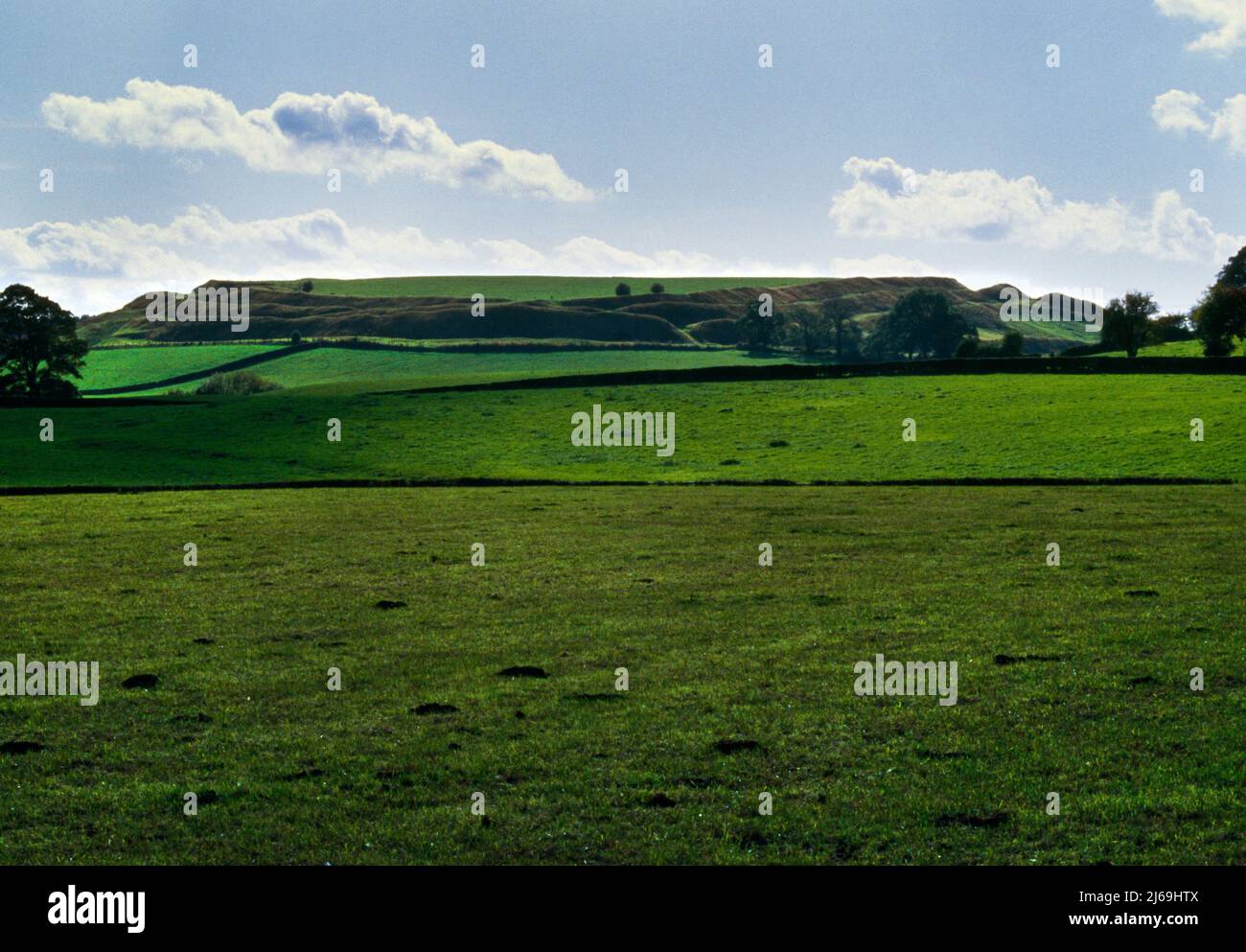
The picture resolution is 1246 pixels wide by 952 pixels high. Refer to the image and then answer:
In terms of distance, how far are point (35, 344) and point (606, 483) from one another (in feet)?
231

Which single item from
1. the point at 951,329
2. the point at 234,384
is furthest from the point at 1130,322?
the point at 234,384

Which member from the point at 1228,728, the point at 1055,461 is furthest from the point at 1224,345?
the point at 1228,728

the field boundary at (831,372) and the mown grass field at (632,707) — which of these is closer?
the mown grass field at (632,707)

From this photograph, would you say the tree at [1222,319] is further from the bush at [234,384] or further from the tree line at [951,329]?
the bush at [234,384]

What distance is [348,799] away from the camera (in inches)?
501

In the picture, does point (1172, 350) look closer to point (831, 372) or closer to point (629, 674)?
point (831, 372)

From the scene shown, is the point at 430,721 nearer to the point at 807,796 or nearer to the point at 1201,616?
the point at 807,796

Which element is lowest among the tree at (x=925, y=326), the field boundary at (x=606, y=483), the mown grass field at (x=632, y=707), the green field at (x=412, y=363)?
the mown grass field at (x=632, y=707)

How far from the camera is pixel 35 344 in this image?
4092 inches

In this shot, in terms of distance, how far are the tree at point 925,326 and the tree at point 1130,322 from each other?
52855 mm

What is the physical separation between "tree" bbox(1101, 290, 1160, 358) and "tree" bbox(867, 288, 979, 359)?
173 feet

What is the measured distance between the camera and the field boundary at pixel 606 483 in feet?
187

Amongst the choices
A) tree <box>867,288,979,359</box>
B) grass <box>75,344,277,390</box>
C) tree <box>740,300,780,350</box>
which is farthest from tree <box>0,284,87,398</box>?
tree <box>867,288,979,359</box>

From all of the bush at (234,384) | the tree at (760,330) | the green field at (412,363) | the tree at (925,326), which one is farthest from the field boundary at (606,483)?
the tree at (760,330)
